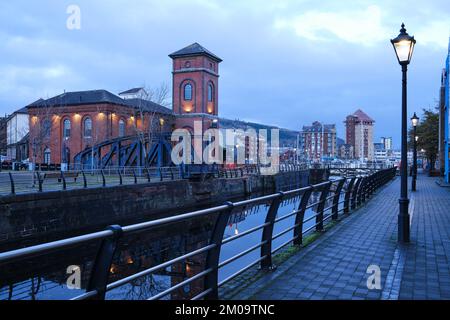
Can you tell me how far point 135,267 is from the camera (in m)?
12.0

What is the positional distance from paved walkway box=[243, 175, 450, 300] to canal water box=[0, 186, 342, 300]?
2216mm

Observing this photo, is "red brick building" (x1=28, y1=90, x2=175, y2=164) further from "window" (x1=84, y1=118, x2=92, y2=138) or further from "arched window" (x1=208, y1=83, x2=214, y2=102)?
"arched window" (x1=208, y1=83, x2=214, y2=102)

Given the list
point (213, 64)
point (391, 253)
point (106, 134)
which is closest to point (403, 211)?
point (391, 253)

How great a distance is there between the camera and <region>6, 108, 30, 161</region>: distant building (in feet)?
214

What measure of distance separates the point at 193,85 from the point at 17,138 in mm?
33846

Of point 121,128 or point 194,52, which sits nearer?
point 121,128

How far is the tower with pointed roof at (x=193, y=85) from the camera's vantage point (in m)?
61.3

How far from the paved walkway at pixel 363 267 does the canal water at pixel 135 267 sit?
2216 millimetres

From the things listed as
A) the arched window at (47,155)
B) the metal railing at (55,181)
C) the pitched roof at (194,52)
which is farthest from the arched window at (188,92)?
the metal railing at (55,181)

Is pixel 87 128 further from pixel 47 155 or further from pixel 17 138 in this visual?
pixel 17 138

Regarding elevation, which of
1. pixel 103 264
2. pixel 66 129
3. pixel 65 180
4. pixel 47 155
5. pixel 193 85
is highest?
pixel 193 85

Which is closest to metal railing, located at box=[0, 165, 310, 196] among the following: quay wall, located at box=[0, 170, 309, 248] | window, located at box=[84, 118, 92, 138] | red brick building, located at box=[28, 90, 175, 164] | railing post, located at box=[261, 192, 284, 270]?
quay wall, located at box=[0, 170, 309, 248]

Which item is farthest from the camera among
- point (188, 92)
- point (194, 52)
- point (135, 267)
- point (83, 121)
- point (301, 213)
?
point (188, 92)

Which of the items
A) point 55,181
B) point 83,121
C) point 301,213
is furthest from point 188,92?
point 301,213
